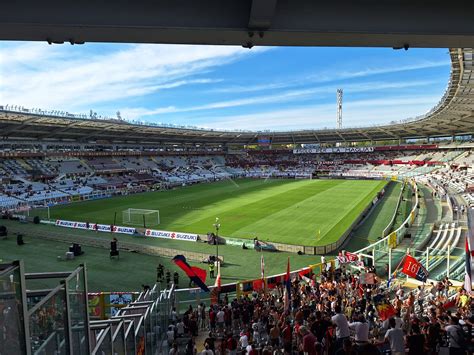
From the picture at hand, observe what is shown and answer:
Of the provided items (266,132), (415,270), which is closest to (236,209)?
(415,270)

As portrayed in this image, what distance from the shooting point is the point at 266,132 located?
103 meters

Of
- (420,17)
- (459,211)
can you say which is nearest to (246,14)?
(420,17)

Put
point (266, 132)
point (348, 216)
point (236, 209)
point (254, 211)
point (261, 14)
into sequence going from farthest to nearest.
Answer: point (266, 132)
point (236, 209)
point (254, 211)
point (348, 216)
point (261, 14)

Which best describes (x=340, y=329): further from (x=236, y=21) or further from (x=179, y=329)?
(x=236, y=21)

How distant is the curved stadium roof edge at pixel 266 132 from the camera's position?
33.7 metres

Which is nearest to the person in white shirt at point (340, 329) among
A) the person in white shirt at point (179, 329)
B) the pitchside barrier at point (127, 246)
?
the person in white shirt at point (179, 329)

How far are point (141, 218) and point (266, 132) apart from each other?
71202 millimetres

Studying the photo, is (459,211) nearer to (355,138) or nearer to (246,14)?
(246,14)

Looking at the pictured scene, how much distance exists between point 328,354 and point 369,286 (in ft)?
25.5

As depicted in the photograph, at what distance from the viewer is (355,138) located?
331ft

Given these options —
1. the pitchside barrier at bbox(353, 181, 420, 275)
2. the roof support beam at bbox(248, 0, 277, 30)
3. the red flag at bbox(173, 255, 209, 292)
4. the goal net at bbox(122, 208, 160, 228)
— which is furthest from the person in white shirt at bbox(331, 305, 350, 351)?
the goal net at bbox(122, 208, 160, 228)

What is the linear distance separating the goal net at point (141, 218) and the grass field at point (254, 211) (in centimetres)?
77

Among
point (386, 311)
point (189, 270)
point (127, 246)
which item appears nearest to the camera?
point (386, 311)

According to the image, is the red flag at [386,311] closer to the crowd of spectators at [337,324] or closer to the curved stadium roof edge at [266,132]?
the crowd of spectators at [337,324]
